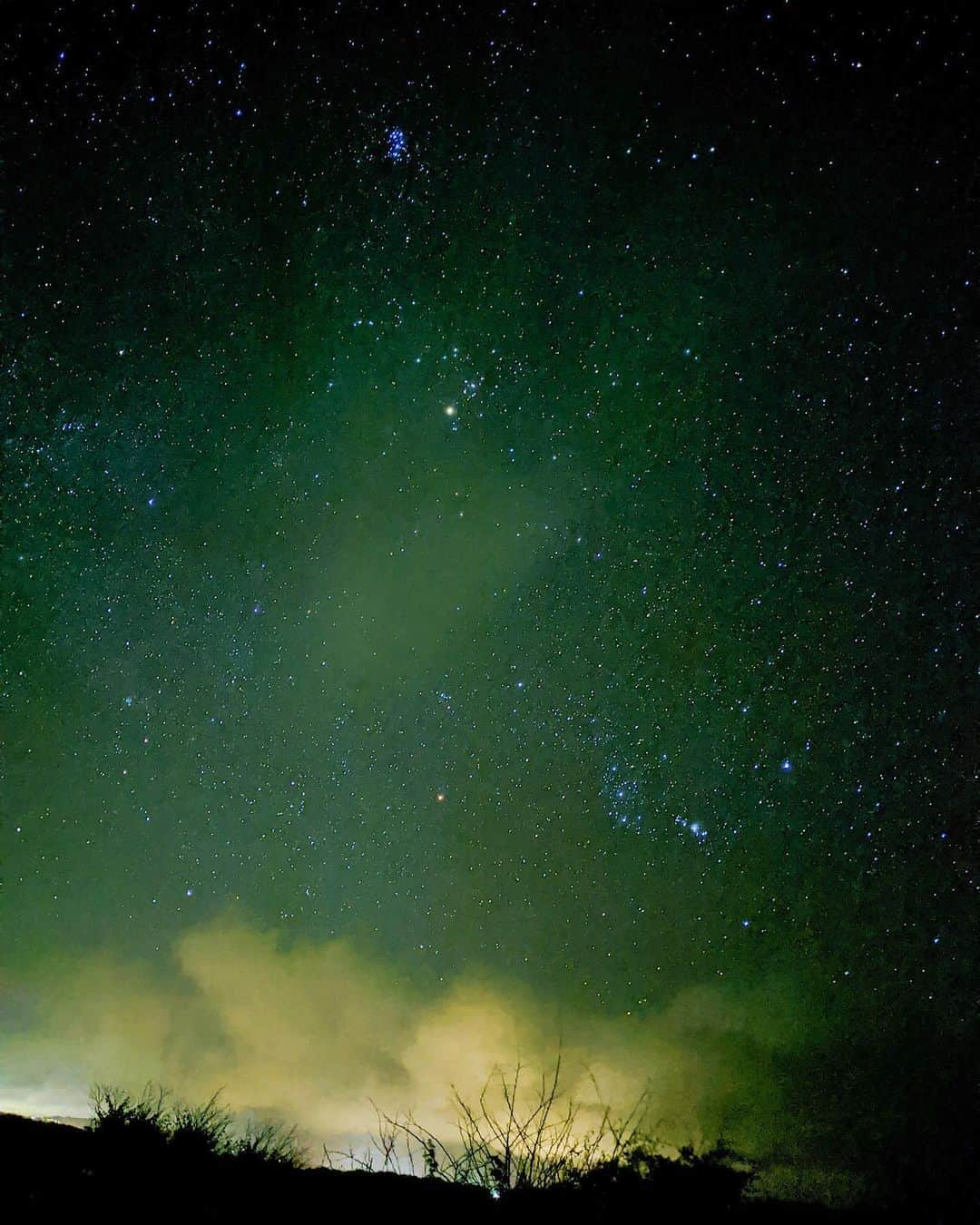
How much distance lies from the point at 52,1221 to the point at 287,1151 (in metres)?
3.94

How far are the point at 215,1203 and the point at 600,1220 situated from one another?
2.68m

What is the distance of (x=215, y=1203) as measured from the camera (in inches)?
200

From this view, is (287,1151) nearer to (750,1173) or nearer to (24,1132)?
(24,1132)

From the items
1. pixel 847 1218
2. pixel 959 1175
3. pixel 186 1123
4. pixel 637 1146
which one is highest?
pixel 186 1123

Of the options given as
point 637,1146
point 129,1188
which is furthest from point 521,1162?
point 637,1146

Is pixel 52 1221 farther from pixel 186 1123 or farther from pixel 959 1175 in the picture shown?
pixel 959 1175

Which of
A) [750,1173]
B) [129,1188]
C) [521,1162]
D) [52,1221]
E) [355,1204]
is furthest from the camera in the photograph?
[750,1173]

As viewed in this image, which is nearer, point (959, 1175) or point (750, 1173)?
point (750, 1173)

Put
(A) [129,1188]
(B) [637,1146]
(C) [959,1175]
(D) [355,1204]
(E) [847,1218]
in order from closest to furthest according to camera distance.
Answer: (A) [129,1188]
(D) [355,1204]
(E) [847,1218]
(B) [637,1146]
(C) [959,1175]

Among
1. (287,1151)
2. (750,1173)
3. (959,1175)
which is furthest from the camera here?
(959,1175)

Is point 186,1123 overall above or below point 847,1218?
above

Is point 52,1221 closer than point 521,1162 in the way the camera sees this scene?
Yes

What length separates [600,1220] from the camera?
18.1ft

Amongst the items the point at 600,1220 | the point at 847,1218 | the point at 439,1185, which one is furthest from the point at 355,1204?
the point at 847,1218
